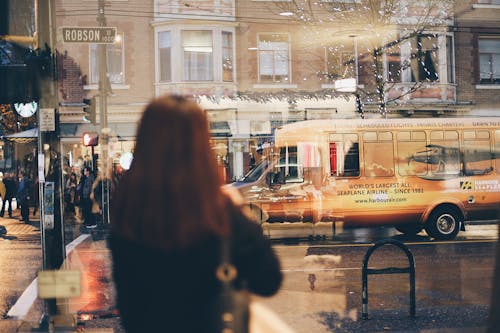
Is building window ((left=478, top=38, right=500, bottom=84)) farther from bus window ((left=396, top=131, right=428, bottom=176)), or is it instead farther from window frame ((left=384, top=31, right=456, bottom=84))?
bus window ((left=396, top=131, right=428, bottom=176))

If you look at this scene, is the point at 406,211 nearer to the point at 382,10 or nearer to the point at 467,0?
the point at 382,10

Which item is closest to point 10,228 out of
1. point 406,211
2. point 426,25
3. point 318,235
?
point 318,235

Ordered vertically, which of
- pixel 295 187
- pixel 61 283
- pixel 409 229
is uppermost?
pixel 295 187

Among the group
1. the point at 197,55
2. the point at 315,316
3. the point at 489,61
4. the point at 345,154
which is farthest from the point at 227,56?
the point at 315,316

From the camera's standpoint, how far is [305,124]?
1559cm

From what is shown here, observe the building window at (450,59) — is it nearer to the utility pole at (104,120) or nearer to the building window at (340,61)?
the building window at (340,61)

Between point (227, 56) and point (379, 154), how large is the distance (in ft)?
43.3

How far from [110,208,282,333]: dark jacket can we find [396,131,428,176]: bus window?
43.8 ft

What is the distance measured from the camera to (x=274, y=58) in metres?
27.5

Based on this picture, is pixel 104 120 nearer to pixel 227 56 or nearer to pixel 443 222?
pixel 227 56

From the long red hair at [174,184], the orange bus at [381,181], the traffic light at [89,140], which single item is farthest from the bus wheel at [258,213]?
the long red hair at [174,184]

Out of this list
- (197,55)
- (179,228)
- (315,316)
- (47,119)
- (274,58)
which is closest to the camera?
(179,228)

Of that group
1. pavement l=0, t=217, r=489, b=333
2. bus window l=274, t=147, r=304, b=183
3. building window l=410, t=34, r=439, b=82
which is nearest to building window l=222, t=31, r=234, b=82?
building window l=410, t=34, r=439, b=82

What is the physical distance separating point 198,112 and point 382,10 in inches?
895
